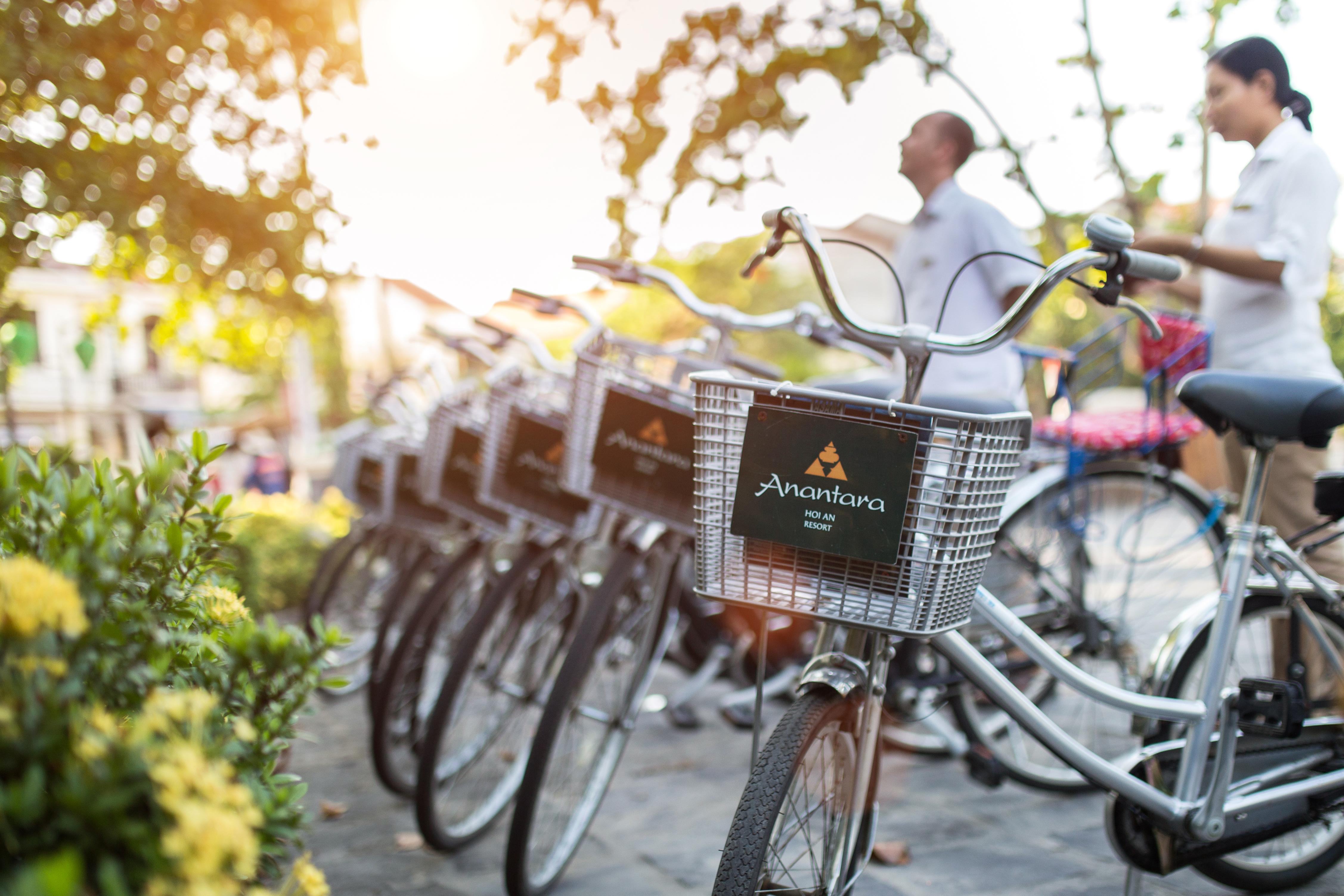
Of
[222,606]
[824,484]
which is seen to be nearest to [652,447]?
[824,484]

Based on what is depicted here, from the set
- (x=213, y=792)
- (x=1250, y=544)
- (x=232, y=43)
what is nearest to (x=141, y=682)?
(x=213, y=792)

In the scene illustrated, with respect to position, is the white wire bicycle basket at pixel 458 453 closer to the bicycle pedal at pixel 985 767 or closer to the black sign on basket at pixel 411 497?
the black sign on basket at pixel 411 497

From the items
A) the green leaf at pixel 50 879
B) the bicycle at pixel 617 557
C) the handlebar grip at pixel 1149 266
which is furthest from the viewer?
the bicycle at pixel 617 557

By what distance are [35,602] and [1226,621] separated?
204 cm

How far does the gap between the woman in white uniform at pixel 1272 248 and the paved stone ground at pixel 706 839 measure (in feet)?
3.27

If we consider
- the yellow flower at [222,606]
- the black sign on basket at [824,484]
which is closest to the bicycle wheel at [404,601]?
the yellow flower at [222,606]

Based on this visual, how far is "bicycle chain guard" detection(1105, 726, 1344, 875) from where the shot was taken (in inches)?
74.8

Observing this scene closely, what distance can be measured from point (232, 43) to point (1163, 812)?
14.3ft

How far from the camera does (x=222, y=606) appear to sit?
1277 millimetres

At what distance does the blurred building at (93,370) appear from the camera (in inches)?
225

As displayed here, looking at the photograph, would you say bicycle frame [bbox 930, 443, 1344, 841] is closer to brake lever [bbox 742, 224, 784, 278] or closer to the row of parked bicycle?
the row of parked bicycle

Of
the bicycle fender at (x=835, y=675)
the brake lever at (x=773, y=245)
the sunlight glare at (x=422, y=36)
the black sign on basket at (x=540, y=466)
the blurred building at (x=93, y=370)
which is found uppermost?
the sunlight glare at (x=422, y=36)

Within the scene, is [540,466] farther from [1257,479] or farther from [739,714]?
[1257,479]

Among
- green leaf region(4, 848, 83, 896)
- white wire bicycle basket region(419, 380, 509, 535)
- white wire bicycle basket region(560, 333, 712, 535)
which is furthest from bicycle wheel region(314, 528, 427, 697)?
green leaf region(4, 848, 83, 896)
